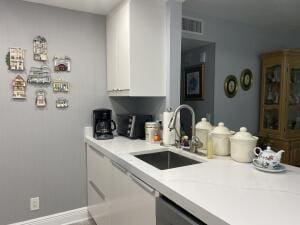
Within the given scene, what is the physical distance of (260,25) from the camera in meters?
3.06

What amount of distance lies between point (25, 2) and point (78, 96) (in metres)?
0.95

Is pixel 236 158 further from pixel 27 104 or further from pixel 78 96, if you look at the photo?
pixel 27 104

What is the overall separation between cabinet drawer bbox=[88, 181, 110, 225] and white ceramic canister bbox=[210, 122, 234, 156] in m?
1.01

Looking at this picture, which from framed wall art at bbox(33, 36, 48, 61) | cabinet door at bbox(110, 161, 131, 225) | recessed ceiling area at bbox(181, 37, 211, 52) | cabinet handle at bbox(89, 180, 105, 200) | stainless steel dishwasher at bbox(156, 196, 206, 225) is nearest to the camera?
stainless steel dishwasher at bbox(156, 196, 206, 225)

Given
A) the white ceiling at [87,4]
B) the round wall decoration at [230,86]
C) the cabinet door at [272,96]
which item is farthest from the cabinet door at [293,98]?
the white ceiling at [87,4]

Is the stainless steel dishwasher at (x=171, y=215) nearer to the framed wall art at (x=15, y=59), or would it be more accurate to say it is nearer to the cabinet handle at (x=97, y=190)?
the cabinet handle at (x=97, y=190)

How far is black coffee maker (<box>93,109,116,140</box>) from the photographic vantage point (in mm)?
2240

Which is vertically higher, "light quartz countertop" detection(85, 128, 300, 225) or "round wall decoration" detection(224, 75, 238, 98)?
"round wall decoration" detection(224, 75, 238, 98)

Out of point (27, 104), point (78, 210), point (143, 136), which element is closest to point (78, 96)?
point (27, 104)

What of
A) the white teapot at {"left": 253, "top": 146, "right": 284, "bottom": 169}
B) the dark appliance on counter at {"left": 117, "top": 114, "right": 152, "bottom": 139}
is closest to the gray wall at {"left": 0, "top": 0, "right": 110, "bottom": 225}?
the dark appliance on counter at {"left": 117, "top": 114, "right": 152, "bottom": 139}

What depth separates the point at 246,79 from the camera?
10.2 feet

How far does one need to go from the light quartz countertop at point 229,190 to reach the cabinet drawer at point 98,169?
1.34 ft

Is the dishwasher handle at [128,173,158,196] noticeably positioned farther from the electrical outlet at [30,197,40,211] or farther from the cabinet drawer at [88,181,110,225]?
the electrical outlet at [30,197,40,211]

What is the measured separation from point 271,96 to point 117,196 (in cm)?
258
